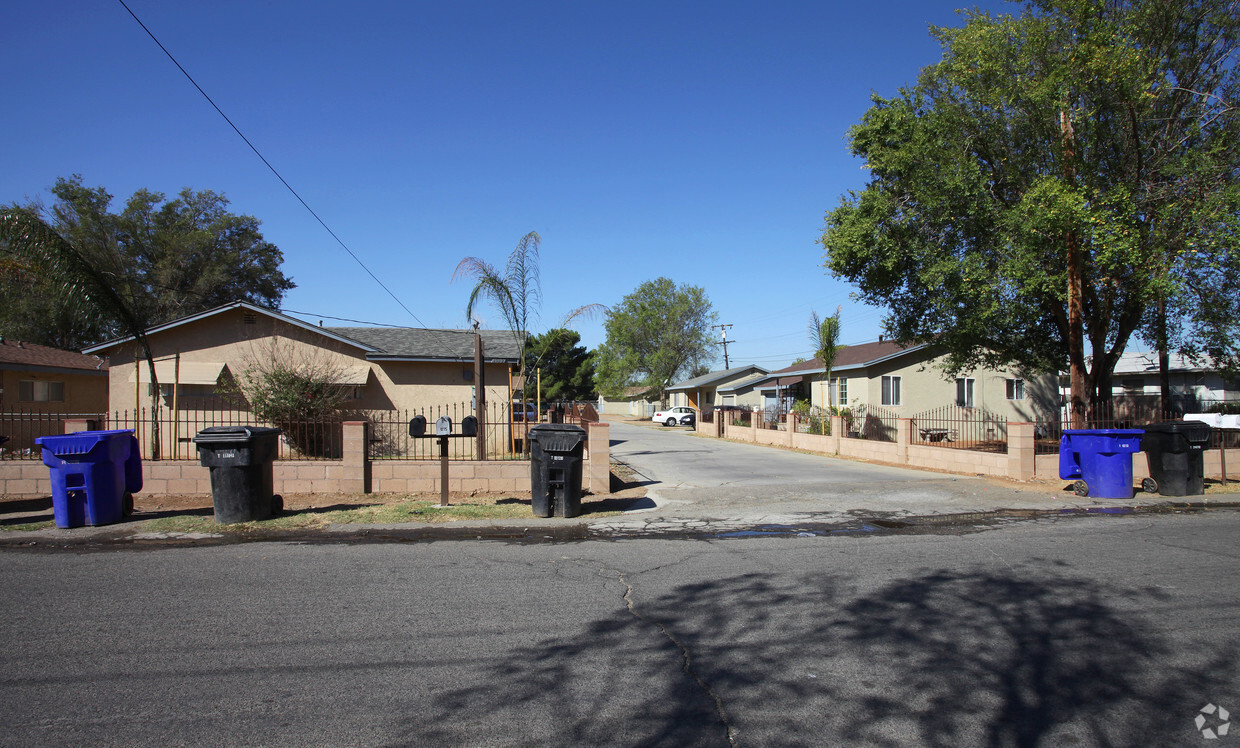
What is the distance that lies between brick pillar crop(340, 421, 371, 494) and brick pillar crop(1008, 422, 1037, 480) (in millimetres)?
12133

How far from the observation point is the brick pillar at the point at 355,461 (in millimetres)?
11047

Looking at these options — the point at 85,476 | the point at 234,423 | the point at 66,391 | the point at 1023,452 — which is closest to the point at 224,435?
the point at 85,476

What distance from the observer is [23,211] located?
448 inches

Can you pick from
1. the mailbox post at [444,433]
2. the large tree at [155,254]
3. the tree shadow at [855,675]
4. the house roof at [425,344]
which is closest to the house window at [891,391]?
the house roof at [425,344]

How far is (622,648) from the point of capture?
4531 millimetres

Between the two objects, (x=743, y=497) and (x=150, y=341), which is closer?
(x=743, y=497)

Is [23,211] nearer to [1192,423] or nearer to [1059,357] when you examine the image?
[1192,423]

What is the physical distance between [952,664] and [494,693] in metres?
2.73

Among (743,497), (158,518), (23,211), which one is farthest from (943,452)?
(23,211)

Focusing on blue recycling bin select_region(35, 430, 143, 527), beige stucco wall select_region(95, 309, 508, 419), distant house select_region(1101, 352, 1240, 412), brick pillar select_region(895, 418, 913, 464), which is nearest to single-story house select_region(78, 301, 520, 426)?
beige stucco wall select_region(95, 309, 508, 419)

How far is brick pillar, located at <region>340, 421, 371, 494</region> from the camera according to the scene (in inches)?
435

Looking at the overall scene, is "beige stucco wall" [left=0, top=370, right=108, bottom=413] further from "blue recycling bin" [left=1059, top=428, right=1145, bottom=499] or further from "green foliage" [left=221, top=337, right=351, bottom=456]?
"blue recycling bin" [left=1059, top=428, right=1145, bottom=499]

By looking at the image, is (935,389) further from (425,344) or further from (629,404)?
(629,404)

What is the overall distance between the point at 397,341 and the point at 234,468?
Result: 10434 millimetres
